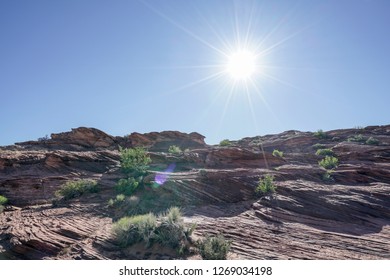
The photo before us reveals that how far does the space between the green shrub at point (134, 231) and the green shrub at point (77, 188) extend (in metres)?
7.29

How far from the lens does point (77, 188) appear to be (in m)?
15.5

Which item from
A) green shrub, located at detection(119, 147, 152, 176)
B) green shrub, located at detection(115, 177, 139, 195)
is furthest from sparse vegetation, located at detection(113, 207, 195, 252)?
green shrub, located at detection(119, 147, 152, 176)

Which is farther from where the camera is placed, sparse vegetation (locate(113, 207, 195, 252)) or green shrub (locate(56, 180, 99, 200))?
green shrub (locate(56, 180, 99, 200))

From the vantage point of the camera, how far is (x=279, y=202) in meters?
13.7

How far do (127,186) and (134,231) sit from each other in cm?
732

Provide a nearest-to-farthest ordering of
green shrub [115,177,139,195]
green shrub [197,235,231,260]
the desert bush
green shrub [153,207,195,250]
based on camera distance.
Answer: green shrub [197,235,231,260]
green shrub [153,207,195,250]
the desert bush
green shrub [115,177,139,195]

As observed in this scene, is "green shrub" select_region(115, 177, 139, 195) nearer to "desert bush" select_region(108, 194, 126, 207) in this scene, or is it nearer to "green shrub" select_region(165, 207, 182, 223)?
"desert bush" select_region(108, 194, 126, 207)

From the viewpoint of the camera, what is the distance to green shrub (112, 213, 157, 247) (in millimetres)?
8625

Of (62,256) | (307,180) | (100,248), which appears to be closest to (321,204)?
(307,180)

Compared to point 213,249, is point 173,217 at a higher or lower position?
higher

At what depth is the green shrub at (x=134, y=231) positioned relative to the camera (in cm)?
862

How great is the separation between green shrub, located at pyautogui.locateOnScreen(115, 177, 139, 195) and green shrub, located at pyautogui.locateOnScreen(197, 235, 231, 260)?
8.19 meters

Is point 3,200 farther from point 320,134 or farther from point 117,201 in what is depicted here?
point 320,134

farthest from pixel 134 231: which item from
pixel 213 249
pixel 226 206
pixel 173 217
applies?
pixel 226 206
